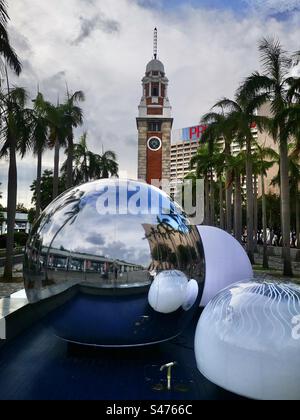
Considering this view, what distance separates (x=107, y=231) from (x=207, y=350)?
164 centimetres

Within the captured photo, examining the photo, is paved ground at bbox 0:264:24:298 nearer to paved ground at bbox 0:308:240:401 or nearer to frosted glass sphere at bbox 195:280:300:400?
paved ground at bbox 0:308:240:401

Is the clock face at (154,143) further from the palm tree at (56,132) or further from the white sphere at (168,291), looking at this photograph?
the white sphere at (168,291)

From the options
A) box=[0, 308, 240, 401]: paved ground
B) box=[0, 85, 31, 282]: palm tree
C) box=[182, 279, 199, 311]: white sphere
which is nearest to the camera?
box=[0, 308, 240, 401]: paved ground

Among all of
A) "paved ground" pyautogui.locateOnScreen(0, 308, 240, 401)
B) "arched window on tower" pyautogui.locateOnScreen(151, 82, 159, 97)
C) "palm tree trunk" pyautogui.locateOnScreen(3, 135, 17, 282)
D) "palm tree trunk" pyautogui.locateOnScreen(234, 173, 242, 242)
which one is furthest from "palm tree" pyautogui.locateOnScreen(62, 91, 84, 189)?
"arched window on tower" pyautogui.locateOnScreen(151, 82, 159, 97)

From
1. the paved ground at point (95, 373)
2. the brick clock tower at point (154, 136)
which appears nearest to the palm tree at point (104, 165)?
the brick clock tower at point (154, 136)

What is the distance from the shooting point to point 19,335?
5.85 meters

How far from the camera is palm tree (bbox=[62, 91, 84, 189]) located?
24609 millimetres

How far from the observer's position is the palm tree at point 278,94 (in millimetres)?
20312

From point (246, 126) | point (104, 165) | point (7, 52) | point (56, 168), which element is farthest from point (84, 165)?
point (7, 52)

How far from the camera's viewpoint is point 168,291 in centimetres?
448

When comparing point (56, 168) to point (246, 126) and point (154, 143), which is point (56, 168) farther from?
point (154, 143)

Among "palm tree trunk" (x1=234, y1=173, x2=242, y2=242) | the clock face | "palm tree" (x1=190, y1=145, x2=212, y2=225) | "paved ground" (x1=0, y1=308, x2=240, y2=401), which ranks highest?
the clock face

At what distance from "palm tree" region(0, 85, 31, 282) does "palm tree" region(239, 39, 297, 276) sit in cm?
1200
